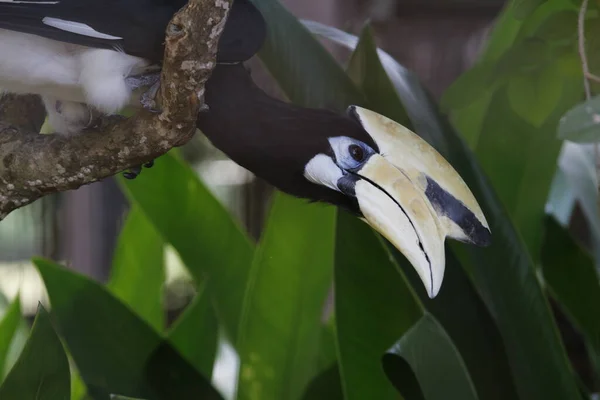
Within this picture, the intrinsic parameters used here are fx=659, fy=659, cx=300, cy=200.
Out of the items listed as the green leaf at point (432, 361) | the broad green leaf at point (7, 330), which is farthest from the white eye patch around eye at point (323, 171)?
the broad green leaf at point (7, 330)

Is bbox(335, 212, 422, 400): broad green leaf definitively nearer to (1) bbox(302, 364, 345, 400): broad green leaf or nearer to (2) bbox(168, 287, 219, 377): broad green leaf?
(1) bbox(302, 364, 345, 400): broad green leaf

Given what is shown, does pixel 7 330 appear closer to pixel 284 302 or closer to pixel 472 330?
pixel 284 302

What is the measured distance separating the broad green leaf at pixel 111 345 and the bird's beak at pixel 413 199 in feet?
0.77

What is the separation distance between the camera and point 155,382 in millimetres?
491

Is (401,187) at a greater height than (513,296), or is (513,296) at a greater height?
(401,187)

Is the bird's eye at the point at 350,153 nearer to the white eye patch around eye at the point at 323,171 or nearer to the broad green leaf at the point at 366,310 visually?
the white eye patch around eye at the point at 323,171

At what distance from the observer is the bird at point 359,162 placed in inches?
12.8

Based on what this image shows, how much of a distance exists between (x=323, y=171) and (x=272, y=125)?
0.12ft

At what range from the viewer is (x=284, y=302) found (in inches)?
20.3

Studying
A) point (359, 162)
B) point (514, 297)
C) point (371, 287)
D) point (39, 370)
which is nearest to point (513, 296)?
point (514, 297)

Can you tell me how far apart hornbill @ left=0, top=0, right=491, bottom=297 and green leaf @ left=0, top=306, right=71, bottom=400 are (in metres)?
0.12

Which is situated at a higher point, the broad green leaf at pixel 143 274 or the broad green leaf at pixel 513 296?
the broad green leaf at pixel 513 296

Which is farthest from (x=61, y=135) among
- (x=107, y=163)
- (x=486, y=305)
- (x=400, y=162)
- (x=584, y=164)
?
(x=584, y=164)

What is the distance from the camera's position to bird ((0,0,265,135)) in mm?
322
